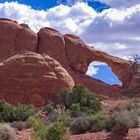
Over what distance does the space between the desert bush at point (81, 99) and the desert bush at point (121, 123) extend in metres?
10.2

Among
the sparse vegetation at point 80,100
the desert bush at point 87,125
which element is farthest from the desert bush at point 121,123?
the sparse vegetation at point 80,100

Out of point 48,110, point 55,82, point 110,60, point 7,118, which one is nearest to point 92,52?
point 110,60

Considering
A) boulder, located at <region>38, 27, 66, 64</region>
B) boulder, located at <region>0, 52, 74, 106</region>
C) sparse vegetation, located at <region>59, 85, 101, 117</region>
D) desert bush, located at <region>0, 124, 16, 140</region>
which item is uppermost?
boulder, located at <region>38, 27, 66, 64</region>

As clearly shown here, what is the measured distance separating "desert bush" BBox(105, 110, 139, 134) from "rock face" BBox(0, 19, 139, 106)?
2049 cm

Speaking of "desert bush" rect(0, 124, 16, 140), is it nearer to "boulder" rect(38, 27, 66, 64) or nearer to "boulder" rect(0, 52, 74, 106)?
"boulder" rect(0, 52, 74, 106)

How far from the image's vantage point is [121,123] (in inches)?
794

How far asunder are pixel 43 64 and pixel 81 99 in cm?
942

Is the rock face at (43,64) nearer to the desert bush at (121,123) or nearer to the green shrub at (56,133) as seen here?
the desert bush at (121,123)

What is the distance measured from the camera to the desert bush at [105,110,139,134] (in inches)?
792

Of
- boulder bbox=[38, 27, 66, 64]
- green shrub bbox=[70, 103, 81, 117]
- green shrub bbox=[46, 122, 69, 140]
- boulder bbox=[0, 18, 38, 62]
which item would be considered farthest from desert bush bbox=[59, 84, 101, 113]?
boulder bbox=[0, 18, 38, 62]

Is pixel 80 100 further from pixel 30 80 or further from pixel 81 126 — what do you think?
pixel 81 126

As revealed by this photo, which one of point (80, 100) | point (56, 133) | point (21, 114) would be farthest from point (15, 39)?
point (56, 133)

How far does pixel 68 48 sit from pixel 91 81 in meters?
4.88

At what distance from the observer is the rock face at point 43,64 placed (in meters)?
42.2
